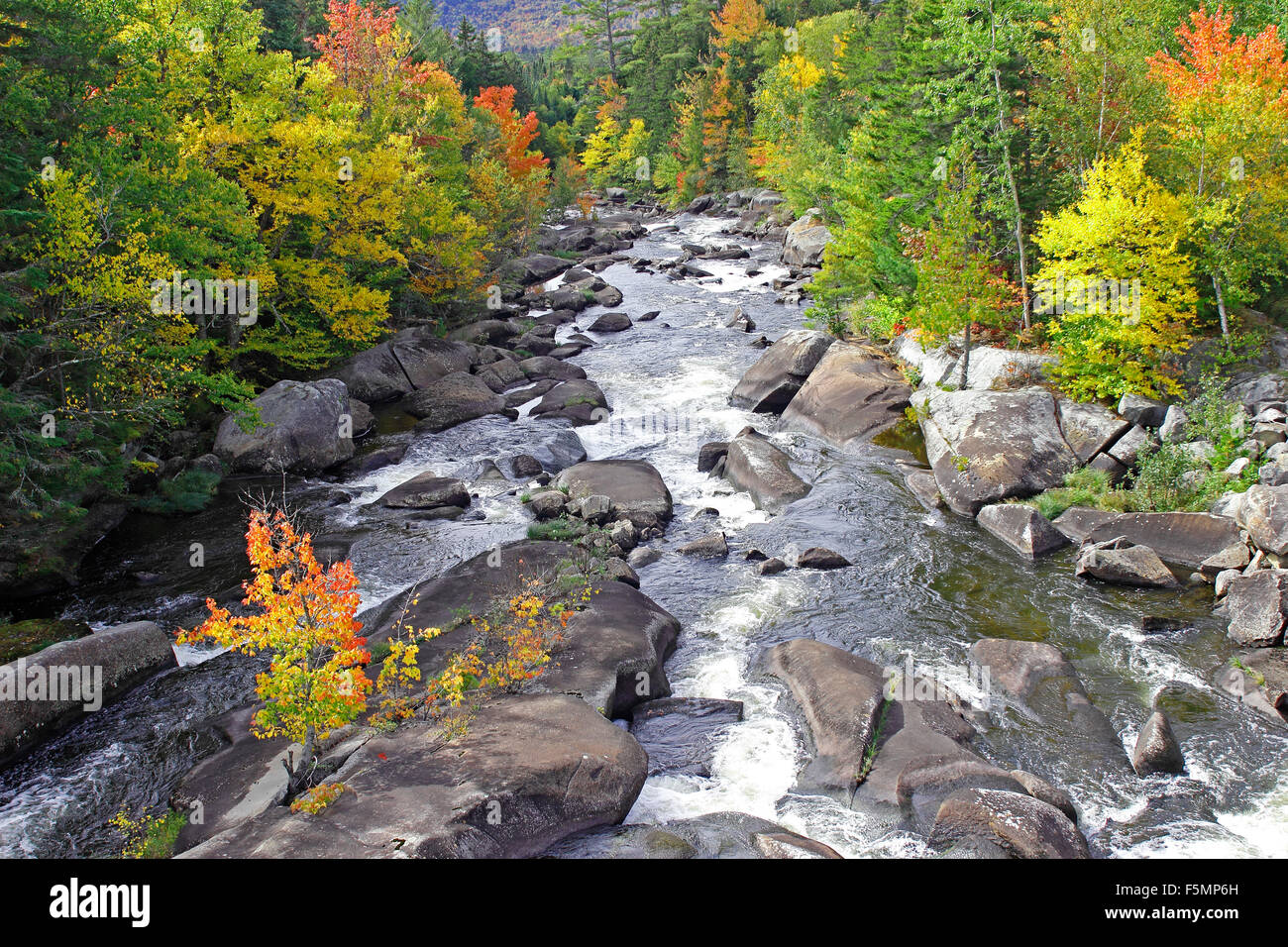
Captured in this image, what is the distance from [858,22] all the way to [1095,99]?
38.7m

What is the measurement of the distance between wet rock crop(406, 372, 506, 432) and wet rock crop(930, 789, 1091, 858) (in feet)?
63.2

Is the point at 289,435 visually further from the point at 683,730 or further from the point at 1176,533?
the point at 1176,533

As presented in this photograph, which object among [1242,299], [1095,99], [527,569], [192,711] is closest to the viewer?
[192,711]

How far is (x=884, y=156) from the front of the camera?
102 ft

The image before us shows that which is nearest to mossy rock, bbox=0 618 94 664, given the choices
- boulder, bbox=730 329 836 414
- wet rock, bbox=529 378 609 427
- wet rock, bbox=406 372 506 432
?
wet rock, bbox=406 372 506 432

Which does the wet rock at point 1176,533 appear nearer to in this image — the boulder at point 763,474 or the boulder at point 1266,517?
the boulder at point 1266,517

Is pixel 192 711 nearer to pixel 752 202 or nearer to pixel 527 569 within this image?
pixel 527 569

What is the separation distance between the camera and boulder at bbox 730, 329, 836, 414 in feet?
83.3

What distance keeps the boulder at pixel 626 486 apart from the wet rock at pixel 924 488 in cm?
606

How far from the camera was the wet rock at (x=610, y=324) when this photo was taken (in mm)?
34812

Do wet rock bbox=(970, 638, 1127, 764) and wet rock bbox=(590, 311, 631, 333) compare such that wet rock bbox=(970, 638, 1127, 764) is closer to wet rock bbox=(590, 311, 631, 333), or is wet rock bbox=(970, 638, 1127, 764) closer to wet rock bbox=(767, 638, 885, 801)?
wet rock bbox=(767, 638, 885, 801)

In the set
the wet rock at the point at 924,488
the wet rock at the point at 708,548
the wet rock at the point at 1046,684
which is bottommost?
the wet rock at the point at 708,548

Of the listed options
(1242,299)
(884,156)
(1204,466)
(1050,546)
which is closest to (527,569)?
(1050,546)

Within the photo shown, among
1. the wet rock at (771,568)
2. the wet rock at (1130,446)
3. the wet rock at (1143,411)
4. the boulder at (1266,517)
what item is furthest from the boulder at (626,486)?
the boulder at (1266,517)
